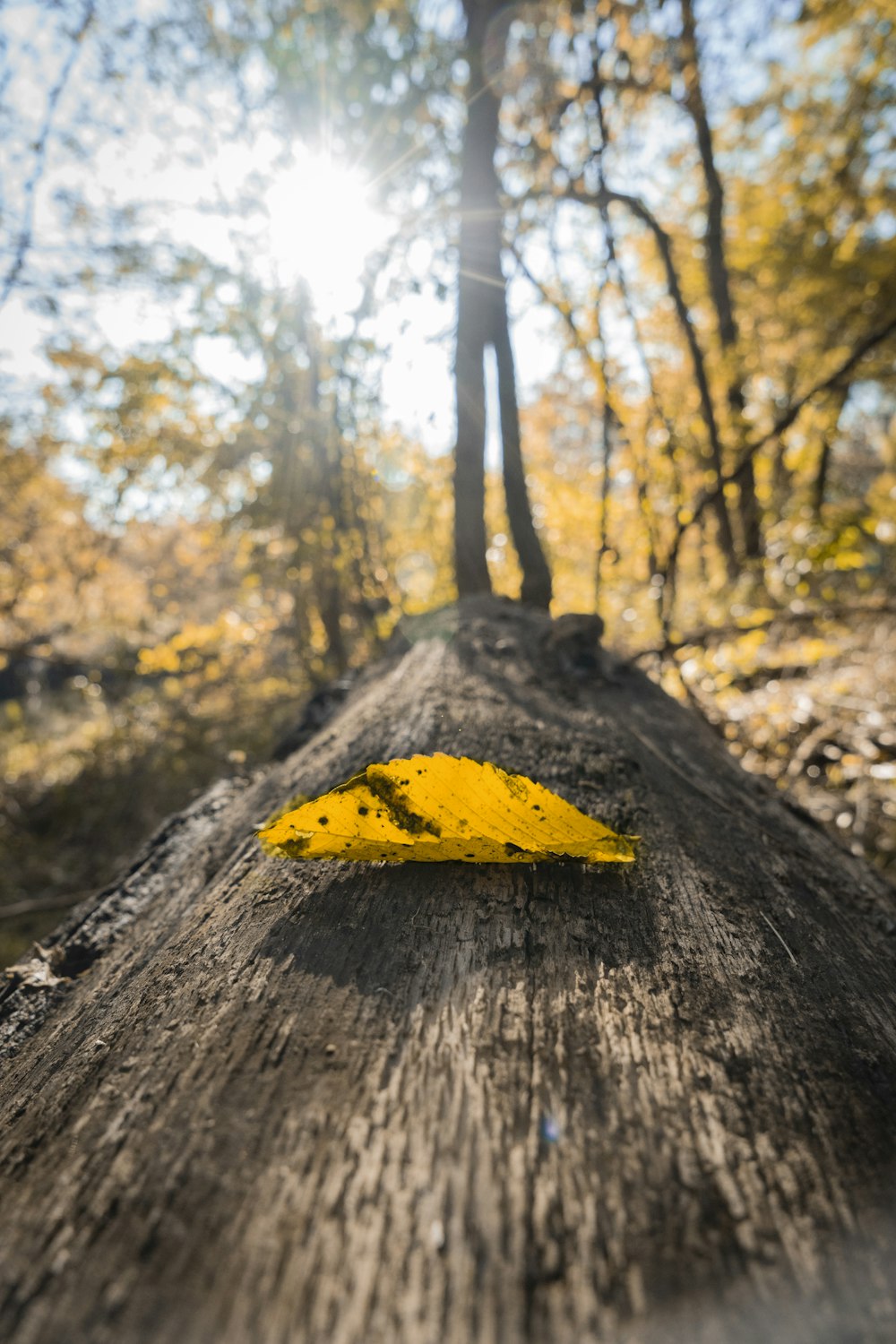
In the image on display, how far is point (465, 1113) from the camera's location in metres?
0.51

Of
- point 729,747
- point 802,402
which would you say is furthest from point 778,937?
point 802,402

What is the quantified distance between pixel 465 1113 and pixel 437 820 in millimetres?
304

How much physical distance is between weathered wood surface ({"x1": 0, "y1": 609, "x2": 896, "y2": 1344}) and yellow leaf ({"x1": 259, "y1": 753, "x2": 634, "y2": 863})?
0.06 metres

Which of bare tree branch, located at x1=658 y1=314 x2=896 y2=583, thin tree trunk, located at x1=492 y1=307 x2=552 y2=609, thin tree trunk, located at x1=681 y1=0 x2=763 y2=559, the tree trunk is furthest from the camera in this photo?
thin tree trunk, located at x1=681 y1=0 x2=763 y2=559

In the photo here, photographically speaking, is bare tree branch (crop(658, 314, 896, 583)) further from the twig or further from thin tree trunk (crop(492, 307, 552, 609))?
the twig

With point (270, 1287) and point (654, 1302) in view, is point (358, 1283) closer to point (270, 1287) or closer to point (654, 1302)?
point (270, 1287)

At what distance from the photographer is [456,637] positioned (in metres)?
1.88

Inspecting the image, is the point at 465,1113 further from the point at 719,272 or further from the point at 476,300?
the point at 719,272

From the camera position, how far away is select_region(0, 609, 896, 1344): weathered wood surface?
0.40m

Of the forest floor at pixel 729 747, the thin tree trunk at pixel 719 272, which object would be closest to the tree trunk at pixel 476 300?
the forest floor at pixel 729 747

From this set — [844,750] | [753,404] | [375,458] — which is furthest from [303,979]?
[753,404]

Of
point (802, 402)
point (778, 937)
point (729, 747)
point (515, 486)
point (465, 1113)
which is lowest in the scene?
point (465, 1113)

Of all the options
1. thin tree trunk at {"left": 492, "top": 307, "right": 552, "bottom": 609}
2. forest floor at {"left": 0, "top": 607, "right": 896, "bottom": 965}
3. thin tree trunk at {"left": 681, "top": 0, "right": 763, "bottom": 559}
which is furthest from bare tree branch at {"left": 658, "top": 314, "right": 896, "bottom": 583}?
thin tree trunk at {"left": 681, "top": 0, "right": 763, "bottom": 559}

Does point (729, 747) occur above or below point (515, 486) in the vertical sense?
below
